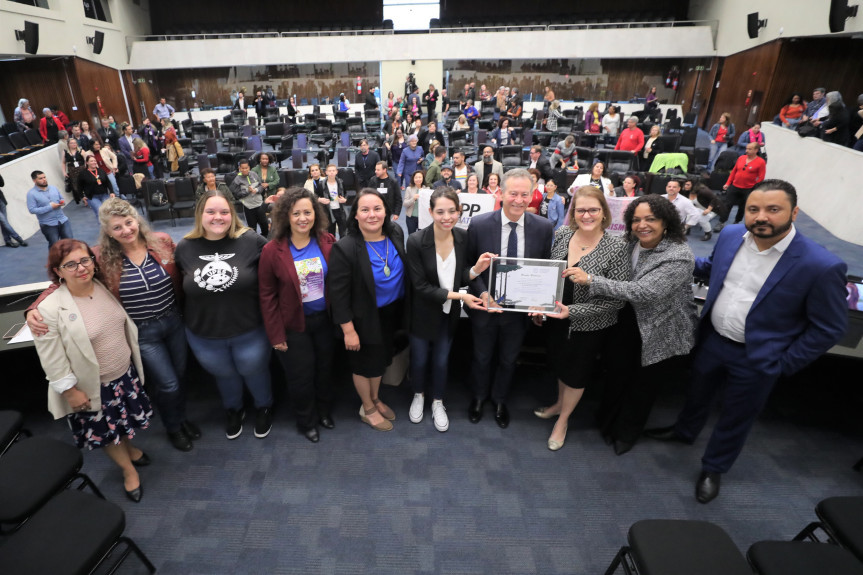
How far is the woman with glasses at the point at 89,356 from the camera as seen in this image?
2266 mm

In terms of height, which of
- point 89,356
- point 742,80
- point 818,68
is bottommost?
point 89,356

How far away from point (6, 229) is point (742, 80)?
65.2 feet

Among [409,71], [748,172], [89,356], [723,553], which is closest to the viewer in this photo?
[723,553]

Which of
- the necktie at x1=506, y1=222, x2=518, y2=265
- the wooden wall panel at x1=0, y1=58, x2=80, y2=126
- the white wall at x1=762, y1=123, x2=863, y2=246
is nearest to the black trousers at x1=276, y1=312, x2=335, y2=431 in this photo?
the necktie at x1=506, y1=222, x2=518, y2=265

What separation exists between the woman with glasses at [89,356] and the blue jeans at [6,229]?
23.9 feet

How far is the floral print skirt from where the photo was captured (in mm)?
2514

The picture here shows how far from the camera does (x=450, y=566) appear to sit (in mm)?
2391

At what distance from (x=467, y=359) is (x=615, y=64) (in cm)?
2075

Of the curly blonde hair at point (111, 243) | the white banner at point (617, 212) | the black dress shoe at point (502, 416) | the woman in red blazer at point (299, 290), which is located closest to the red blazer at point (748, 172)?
the white banner at point (617, 212)

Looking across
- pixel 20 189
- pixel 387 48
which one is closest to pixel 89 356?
pixel 20 189

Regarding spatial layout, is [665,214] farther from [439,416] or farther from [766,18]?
[766,18]

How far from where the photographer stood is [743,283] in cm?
244

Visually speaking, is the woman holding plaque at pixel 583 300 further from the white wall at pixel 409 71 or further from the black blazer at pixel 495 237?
the white wall at pixel 409 71

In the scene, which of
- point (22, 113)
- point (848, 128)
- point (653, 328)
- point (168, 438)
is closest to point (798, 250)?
point (653, 328)
